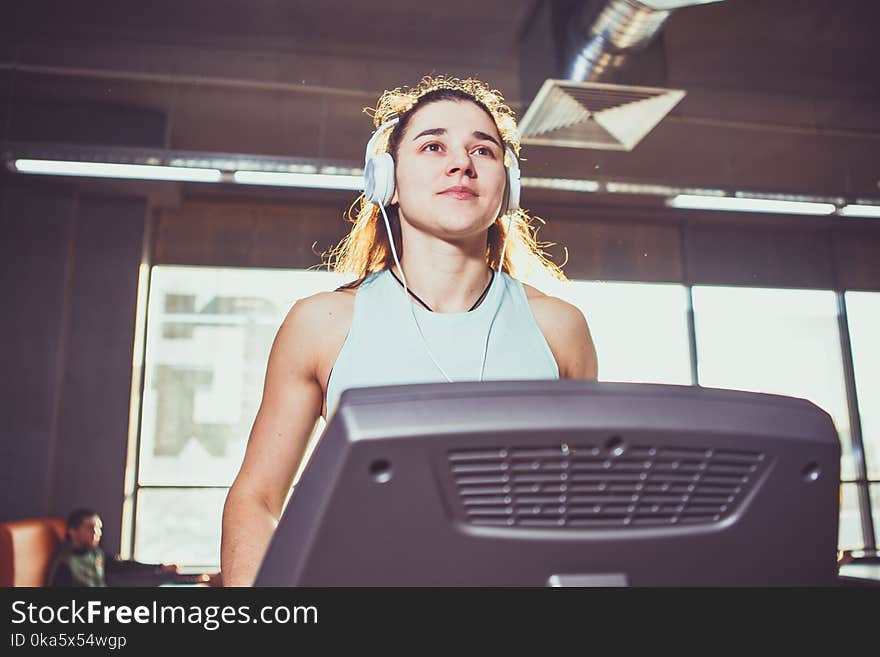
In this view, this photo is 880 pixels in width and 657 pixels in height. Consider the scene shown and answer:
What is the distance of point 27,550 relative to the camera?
3846 millimetres

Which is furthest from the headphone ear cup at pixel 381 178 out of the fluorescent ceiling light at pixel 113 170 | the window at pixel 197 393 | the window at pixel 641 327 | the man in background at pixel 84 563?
the window at pixel 641 327

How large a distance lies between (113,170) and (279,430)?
3365 millimetres

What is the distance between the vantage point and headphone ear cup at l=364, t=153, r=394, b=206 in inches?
39.9

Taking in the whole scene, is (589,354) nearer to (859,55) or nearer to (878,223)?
(859,55)

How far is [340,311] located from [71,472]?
15.4ft

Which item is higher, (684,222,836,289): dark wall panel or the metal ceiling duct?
(684,222,836,289): dark wall panel

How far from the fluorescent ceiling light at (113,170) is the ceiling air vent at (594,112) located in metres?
1.67

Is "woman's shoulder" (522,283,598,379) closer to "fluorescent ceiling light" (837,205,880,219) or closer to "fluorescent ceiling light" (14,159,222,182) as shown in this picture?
"fluorescent ceiling light" (14,159,222,182)

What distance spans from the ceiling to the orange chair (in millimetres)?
2574

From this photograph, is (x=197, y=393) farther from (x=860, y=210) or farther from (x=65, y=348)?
(x=860, y=210)

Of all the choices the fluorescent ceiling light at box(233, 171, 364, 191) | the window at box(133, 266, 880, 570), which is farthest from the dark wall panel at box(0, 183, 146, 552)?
the fluorescent ceiling light at box(233, 171, 364, 191)

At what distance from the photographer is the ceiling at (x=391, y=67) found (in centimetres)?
391

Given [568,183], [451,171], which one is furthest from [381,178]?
[568,183]

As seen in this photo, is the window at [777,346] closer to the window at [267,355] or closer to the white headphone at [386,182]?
the window at [267,355]
